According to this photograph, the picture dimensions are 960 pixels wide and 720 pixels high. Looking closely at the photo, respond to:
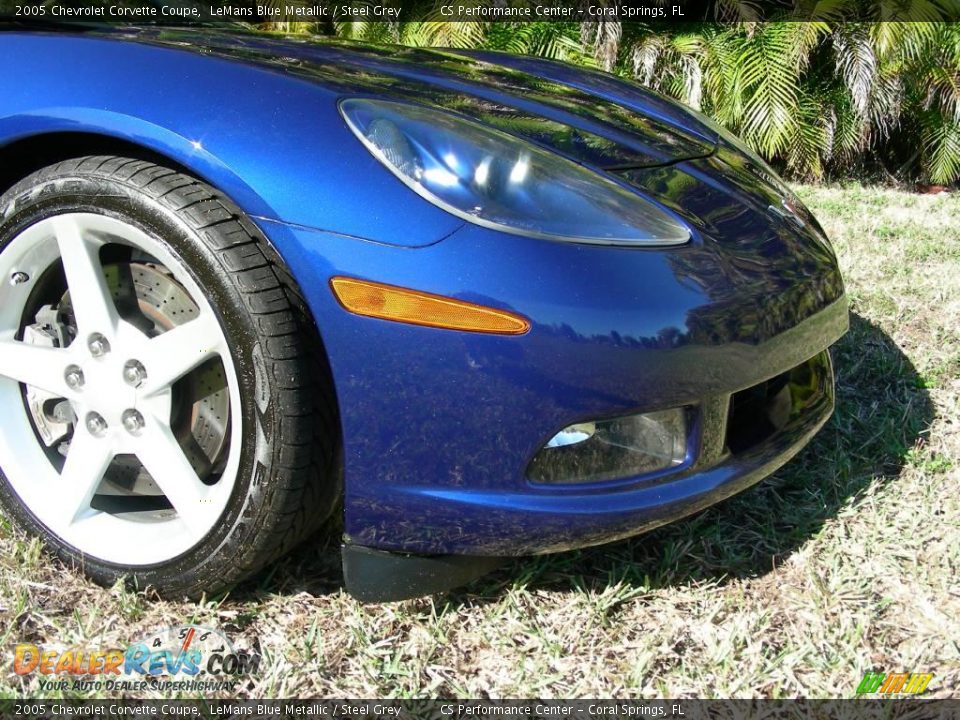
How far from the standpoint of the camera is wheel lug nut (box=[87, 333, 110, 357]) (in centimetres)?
168

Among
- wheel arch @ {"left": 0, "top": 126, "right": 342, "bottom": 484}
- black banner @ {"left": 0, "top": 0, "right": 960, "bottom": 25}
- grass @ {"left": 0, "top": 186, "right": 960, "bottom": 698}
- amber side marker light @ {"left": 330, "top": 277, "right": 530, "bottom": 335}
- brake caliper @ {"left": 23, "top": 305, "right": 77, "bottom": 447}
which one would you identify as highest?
black banner @ {"left": 0, "top": 0, "right": 960, "bottom": 25}

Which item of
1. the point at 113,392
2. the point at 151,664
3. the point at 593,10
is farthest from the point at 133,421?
the point at 593,10

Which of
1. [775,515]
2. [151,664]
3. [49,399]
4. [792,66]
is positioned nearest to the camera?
[151,664]

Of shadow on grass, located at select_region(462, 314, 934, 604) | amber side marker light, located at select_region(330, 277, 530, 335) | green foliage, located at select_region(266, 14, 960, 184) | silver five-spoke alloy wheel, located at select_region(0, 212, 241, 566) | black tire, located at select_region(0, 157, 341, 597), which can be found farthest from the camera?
green foliage, located at select_region(266, 14, 960, 184)

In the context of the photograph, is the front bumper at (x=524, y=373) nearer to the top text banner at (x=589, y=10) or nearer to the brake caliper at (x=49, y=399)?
the brake caliper at (x=49, y=399)

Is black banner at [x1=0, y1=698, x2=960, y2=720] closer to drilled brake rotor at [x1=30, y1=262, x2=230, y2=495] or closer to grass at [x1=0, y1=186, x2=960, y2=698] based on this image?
grass at [x1=0, y1=186, x2=960, y2=698]

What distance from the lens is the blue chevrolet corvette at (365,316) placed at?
54.8 inches

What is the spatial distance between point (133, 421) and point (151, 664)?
18.0 inches

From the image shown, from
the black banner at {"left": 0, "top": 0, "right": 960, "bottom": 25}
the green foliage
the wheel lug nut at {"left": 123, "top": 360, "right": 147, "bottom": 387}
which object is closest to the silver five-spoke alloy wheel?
the wheel lug nut at {"left": 123, "top": 360, "right": 147, "bottom": 387}

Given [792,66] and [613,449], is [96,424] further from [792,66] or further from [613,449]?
[792,66]

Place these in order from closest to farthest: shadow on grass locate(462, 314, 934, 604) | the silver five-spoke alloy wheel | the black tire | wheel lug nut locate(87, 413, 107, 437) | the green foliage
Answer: the black tire < the silver five-spoke alloy wheel < wheel lug nut locate(87, 413, 107, 437) < shadow on grass locate(462, 314, 934, 604) < the green foliage

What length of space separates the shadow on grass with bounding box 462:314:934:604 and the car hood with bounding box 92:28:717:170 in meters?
0.84

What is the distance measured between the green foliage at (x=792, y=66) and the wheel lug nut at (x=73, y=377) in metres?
5.01

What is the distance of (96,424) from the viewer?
68.1 inches
